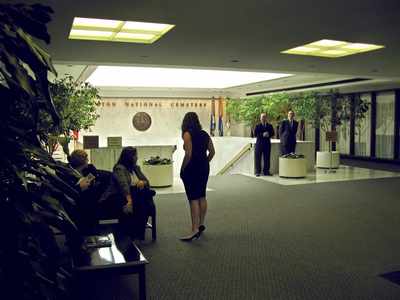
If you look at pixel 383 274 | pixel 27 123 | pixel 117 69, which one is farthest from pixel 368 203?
pixel 117 69

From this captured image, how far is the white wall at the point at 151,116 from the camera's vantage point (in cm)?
1867

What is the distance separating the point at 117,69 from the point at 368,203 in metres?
8.40

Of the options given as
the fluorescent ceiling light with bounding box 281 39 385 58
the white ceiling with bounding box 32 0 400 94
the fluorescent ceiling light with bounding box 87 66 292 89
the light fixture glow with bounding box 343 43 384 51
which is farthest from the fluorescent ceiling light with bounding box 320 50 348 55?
the fluorescent ceiling light with bounding box 87 66 292 89

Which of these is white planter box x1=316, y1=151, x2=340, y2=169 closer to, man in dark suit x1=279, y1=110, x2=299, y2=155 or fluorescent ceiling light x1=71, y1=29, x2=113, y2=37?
man in dark suit x1=279, y1=110, x2=299, y2=155

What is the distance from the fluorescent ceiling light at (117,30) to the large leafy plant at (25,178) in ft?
15.5

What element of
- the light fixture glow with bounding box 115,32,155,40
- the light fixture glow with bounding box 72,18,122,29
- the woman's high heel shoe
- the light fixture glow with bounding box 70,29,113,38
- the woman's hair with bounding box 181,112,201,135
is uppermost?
the light fixture glow with bounding box 72,18,122,29

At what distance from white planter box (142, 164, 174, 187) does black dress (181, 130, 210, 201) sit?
414 cm

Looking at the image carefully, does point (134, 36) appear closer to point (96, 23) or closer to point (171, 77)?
point (96, 23)

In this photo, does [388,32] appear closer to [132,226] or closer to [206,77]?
[132,226]

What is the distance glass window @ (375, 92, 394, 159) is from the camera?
1492 cm

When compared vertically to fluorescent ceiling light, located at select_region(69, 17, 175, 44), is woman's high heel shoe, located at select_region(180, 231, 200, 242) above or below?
below

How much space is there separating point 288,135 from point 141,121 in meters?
9.57

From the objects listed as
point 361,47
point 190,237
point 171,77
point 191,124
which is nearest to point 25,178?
point 191,124

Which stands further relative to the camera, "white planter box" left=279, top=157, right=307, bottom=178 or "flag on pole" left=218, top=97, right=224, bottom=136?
"flag on pole" left=218, top=97, right=224, bottom=136
